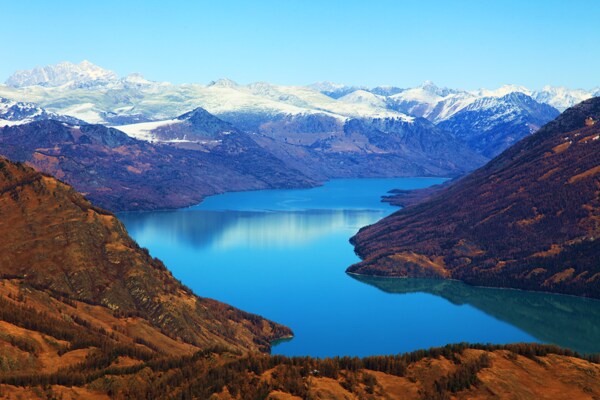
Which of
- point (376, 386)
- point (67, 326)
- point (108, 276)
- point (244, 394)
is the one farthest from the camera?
point (108, 276)

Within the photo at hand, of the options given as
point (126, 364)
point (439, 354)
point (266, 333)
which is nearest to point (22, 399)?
point (126, 364)

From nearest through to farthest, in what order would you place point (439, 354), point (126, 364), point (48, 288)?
point (439, 354) < point (126, 364) < point (48, 288)

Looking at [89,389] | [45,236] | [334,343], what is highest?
[45,236]

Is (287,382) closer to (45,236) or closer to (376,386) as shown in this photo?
(376,386)

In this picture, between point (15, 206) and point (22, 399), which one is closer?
point (22, 399)

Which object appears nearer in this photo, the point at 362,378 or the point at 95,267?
the point at 362,378

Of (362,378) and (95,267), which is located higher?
(95,267)

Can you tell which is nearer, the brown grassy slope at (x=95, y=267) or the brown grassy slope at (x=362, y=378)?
the brown grassy slope at (x=362, y=378)

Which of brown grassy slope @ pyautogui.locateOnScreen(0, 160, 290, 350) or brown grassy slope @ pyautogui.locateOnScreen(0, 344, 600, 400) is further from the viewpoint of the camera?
brown grassy slope @ pyautogui.locateOnScreen(0, 160, 290, 350)
